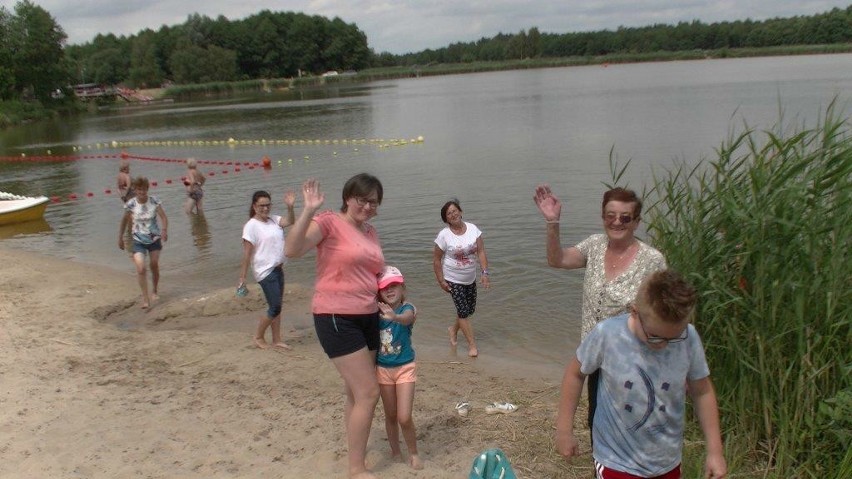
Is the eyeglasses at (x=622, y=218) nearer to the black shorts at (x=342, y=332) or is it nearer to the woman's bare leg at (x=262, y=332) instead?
the black shorts at (x=342, y=332)

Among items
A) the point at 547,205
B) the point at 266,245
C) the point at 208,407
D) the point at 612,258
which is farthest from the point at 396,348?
the point at 266,245

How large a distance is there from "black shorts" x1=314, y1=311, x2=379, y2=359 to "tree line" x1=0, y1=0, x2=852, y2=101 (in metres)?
76.2

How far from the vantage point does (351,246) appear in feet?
13.4

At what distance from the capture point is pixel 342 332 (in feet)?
13.5

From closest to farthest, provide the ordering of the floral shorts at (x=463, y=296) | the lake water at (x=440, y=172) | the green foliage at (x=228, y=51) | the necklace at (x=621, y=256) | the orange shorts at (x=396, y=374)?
the necklace at (x=621, y=256) < the orange shorts at (x=396, y=374) < the floral shorts at (x=463, y=296) < the lake water at (x=440, y=172) < the green foliage at (x=228, y=51)

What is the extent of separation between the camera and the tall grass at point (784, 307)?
427cm

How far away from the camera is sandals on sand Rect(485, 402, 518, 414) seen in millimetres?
5594

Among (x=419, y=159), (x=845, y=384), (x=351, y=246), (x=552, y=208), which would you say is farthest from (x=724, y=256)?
(x=419, y=159)

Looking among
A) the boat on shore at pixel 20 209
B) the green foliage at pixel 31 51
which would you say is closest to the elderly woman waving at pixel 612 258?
Result: the boat on shore at pixel 20 209

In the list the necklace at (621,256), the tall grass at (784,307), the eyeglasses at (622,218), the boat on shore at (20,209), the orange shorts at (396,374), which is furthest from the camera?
the boat on shore at (20,209)

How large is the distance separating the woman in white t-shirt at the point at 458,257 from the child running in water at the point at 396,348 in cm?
283

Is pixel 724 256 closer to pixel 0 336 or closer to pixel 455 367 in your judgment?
pixel 455 367

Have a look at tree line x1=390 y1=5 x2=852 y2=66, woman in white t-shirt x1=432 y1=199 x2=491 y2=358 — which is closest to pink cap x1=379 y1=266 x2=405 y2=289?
woman in white t-shirt x1=432 y1=199 x2=491 y2=358

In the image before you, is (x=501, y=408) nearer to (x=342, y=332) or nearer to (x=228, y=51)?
(x=342, y=332)
